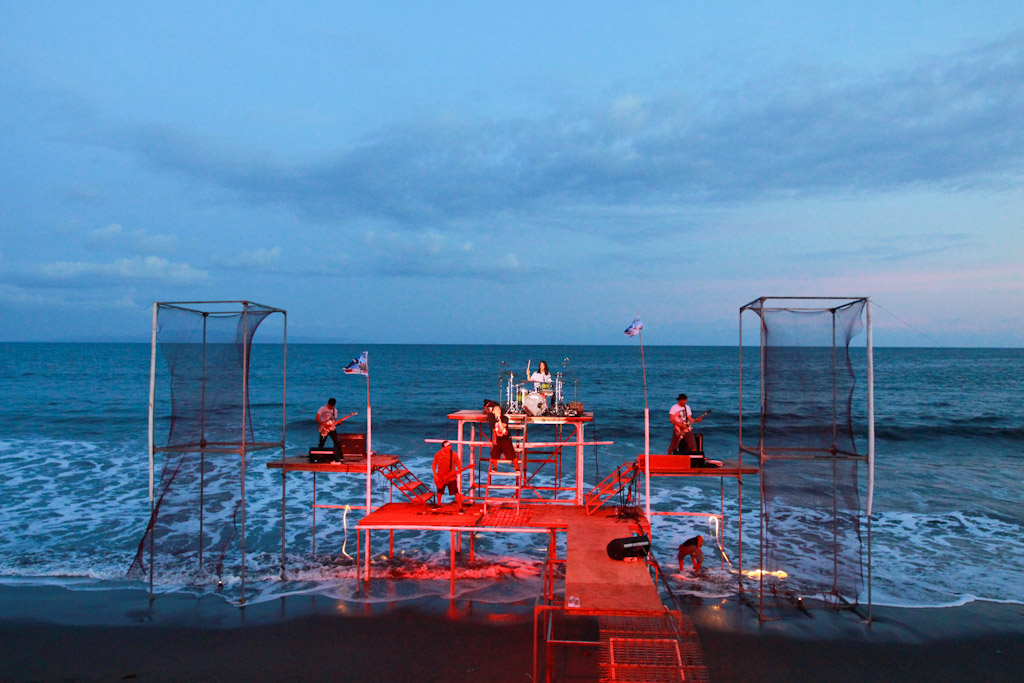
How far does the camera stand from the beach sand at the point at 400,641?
33.1 feet

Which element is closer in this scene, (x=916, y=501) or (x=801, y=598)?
(x=801, y=598)

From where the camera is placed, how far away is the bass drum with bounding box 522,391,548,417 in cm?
1443

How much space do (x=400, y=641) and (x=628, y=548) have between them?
14.3 feet

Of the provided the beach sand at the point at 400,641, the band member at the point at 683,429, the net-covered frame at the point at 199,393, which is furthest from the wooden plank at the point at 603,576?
the net-covered frame at the point at 199,393

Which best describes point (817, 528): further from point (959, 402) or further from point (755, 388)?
point (755, 388)

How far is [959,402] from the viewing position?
55.7 metres

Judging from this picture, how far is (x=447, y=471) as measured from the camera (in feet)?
44.8

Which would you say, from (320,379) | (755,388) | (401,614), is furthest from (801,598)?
(320,379)

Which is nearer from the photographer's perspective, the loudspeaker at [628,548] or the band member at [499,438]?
the loudspeaker at [628,548]

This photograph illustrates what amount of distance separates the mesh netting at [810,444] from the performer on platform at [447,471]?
6.13m

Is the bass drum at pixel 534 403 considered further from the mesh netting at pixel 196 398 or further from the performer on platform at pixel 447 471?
the mesh netting at pixel 196 398

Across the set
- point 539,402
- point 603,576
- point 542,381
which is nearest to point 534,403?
point 539,402

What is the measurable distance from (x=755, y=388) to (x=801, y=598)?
62.4 metres

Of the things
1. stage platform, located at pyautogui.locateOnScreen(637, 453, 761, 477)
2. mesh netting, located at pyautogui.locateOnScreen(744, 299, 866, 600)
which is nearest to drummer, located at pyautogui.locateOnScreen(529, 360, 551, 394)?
stage platform, located at pyautogui.locateOnScreen(637, 453, 761, 477)
